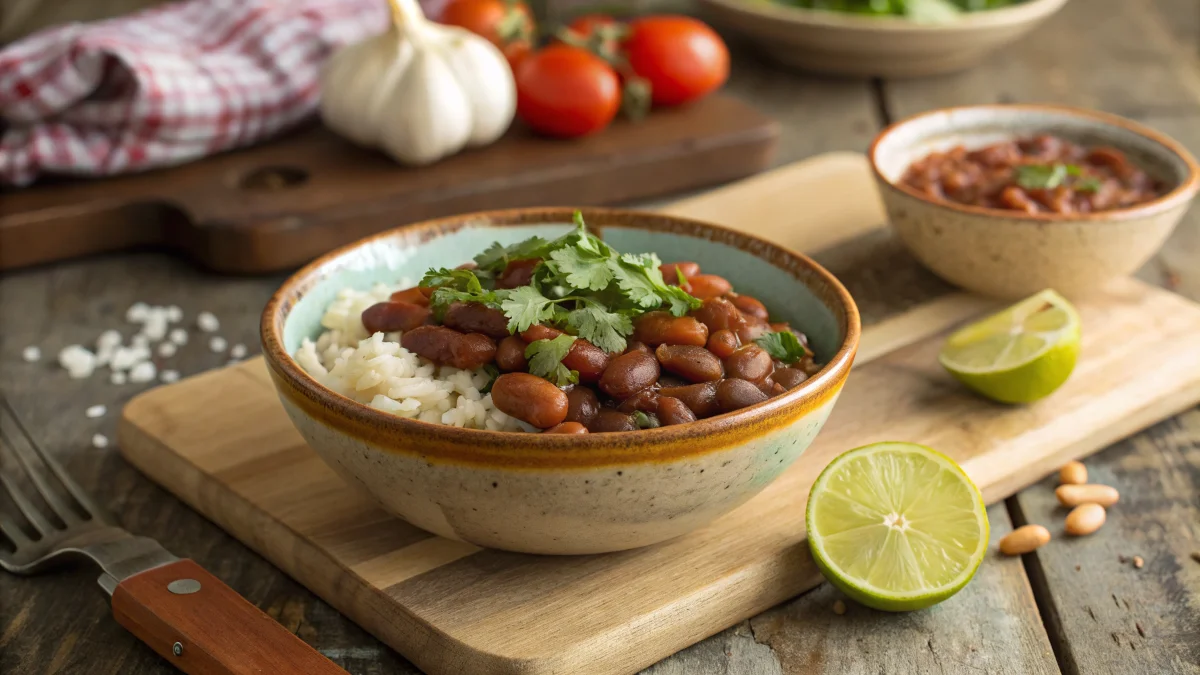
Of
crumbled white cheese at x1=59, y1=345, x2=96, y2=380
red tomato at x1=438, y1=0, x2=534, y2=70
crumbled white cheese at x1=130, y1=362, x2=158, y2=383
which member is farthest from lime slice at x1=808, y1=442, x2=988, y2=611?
red tomato at x1=438, y1=0, x2=534, y2=70

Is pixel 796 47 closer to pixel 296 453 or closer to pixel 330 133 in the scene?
pixel 330 133

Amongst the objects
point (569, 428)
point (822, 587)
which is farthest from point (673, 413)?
point (822, 587)

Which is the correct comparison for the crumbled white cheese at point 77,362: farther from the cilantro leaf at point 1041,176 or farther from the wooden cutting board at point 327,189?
the cilantro leaf at point 1041,176

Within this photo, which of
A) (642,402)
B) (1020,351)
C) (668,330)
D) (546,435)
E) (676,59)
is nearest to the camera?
(546,435)

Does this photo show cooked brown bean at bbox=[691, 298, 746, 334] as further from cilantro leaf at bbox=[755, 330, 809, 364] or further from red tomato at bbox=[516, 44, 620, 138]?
red tomato at bbox=[516, 44, 620, 138]

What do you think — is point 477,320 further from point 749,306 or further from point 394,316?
point 749,306

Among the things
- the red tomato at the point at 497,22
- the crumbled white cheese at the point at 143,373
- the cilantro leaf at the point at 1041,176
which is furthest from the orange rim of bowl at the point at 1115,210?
the crumbled white cheese at the point at 143,373
